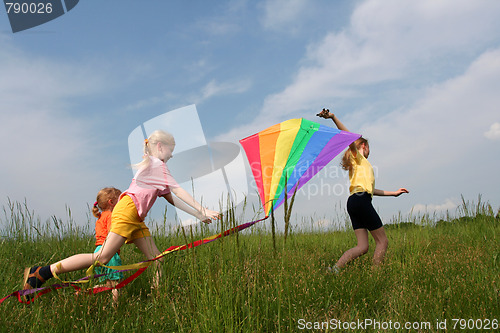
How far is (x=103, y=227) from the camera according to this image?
4230 mm

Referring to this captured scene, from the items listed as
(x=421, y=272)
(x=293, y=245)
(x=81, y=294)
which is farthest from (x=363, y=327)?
(x=293, y=245)

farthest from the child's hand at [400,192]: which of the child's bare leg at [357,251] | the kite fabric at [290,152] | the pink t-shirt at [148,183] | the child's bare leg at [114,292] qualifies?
the child's bare leg at [114,292]

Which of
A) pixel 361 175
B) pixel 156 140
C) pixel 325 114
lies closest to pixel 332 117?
pixel 325 114

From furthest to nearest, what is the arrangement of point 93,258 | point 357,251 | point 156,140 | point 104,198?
point 357,251 → point 104,198 → point 156,140 → point 93,258

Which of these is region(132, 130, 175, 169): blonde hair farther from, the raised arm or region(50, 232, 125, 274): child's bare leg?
the raised arm

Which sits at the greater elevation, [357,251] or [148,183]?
[148,183]

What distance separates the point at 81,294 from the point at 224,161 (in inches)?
69.8

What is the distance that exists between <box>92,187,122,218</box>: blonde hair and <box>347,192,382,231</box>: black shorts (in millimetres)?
3126

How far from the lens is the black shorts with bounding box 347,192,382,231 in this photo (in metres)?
4.68

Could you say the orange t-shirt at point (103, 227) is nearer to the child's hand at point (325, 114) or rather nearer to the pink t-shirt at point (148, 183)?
the pink t-shirt at point (148, 183)

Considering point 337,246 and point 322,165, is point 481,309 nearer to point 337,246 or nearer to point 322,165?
point 322,165

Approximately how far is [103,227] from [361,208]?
10.8 ft

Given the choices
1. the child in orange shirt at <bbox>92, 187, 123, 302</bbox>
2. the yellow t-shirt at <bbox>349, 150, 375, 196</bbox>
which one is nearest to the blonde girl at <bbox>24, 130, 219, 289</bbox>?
the child in orange shirt at <bbox>92, 187, 123, 302</bbox>

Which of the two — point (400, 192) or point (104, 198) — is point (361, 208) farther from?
point (104, 198)
